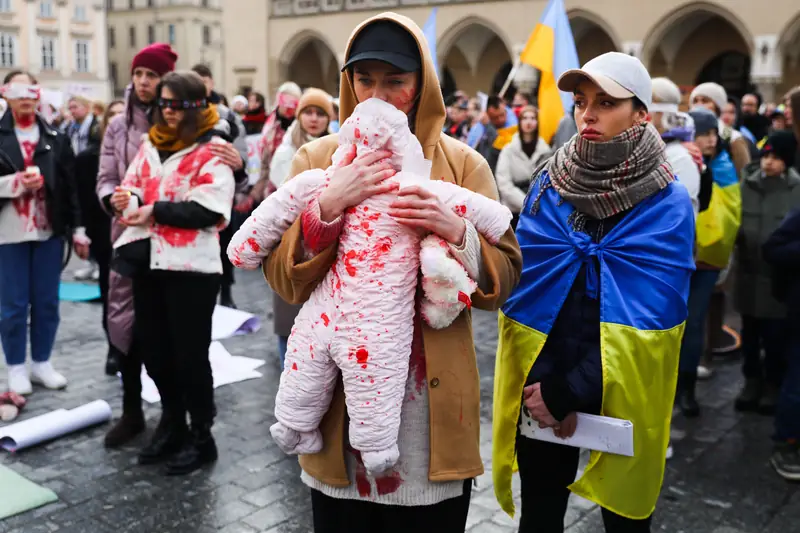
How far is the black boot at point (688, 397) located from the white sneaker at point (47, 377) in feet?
15.2

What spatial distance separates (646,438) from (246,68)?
31.3 metres

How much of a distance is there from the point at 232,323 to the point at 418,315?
588 centimetres

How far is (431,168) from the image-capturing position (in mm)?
2477

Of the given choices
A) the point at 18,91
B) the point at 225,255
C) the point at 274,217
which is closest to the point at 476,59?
the point at 225,255

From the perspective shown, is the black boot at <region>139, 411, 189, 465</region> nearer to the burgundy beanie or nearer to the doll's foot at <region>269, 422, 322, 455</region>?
the burgundy beanie

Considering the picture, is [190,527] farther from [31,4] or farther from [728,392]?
[31,4]

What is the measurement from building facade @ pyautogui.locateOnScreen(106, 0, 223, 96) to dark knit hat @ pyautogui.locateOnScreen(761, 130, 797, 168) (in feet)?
204

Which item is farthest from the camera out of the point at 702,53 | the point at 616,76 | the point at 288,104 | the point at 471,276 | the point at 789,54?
the point at 702,53

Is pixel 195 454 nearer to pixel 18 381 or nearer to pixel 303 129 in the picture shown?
pixel 18 381

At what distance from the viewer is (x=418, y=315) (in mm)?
2447

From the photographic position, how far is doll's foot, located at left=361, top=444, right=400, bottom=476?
2293mm

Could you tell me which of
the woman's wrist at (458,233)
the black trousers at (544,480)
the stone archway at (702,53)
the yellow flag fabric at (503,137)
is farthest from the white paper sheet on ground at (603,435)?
the stone archway at (702,53)

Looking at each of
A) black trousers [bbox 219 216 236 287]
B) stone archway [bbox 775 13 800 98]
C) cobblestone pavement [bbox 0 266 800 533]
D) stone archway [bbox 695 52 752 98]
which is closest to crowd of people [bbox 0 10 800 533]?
cobblestone pavement [bbox 0 266 800 533]

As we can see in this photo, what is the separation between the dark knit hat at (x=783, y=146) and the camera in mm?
6000
